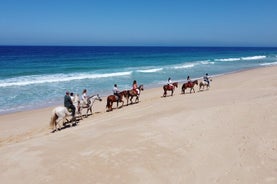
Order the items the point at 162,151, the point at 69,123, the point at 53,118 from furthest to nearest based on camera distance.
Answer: the point at 69,123 < the point at 53,118 < the point at 162,151

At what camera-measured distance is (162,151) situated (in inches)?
386

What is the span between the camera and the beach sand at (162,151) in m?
8.41

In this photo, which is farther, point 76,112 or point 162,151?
point 76,112

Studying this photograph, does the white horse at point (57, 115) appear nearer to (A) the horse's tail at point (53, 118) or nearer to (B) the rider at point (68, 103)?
(A) the horse's tail at point (53, 118)

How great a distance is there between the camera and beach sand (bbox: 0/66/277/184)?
841 centimetres

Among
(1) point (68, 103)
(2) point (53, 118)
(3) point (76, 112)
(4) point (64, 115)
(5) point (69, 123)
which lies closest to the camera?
(2) point (53, 118)

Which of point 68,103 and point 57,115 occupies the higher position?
point 68,103

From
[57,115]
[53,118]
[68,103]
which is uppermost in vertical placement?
[68,103]

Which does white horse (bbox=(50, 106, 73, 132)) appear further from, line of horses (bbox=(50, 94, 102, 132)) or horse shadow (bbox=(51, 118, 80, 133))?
horse shadow (bbox=(51, 118, 80, 133))

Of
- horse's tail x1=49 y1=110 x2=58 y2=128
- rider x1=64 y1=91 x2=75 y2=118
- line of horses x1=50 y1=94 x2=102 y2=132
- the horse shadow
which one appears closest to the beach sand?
horse's tail x1=49 y1=110 x2=58 y2=128

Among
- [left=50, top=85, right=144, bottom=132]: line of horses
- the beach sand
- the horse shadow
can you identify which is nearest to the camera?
the beach sand

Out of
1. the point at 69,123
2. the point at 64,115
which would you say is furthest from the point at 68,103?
the point at 69,123

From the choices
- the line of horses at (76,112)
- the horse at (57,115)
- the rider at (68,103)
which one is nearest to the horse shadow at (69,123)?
the line of horses at (76,112)

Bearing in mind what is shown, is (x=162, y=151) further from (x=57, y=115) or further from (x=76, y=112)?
(x=76, y=112)
